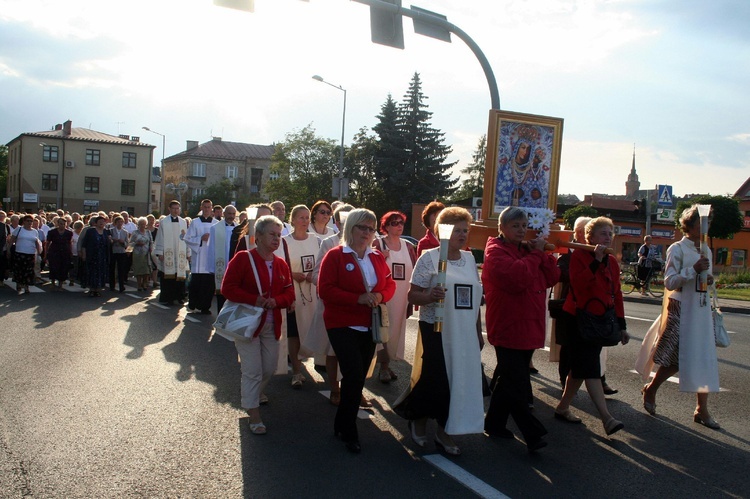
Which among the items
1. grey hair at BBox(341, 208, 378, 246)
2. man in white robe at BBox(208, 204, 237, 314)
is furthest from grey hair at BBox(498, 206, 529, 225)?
man in white robe at BBox(208, 204, 237, 314)

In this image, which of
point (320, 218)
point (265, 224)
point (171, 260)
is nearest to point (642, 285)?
point (171, 260)

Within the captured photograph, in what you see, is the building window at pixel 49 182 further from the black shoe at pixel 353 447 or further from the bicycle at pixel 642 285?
the black shoe at pixel 353 447

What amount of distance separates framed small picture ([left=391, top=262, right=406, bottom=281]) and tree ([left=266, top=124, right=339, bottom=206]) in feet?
170

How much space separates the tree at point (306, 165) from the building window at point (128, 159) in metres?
24.2

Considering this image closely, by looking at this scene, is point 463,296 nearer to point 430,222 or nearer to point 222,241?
point 430,222

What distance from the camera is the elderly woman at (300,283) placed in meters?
7.59

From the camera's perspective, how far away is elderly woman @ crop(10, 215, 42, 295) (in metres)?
16.2

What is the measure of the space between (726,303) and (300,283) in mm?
15723

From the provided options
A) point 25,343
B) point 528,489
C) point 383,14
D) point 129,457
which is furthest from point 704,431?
point 25,343

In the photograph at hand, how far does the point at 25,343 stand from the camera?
9.53 m

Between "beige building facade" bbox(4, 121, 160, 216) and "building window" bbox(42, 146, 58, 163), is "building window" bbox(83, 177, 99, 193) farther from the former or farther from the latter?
"building window" bbox(42, 146, 58, 163)

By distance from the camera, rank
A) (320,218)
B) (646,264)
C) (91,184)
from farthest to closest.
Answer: (91,184) < (646,264) < (320,218)

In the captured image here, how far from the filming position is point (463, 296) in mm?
5277

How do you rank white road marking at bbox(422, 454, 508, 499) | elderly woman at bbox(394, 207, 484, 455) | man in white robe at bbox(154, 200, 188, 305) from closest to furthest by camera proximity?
white road marking at bbox(422, 454, 508, 499), elderly woman at bbox(394, 207, 484, 455), man in white robe at bbox(154, 200, 188, 305)
